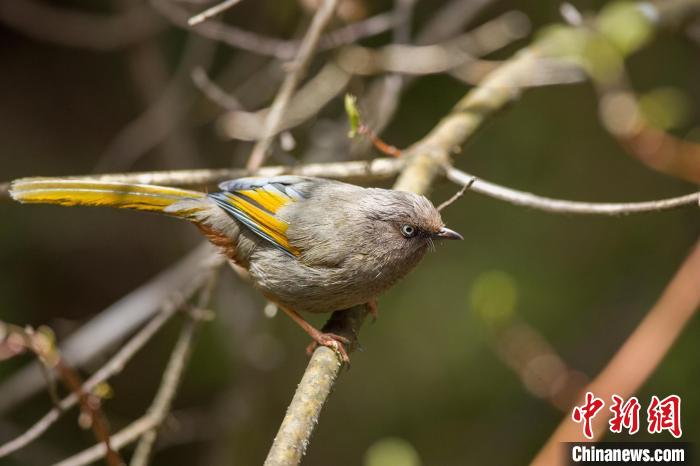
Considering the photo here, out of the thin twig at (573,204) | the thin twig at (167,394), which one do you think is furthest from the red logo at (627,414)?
the thin twig at (167,394)

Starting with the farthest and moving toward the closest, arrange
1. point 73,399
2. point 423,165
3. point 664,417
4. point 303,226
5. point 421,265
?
point 421,265 < point 664,417 < point 423,165 < point 303,226 < point 73,399

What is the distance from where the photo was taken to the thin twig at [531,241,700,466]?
9.65ft

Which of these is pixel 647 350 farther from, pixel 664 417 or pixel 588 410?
pixel 664 417

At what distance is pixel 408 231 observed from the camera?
405 centimetres

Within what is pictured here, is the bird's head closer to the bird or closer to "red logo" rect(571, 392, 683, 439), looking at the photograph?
the bird

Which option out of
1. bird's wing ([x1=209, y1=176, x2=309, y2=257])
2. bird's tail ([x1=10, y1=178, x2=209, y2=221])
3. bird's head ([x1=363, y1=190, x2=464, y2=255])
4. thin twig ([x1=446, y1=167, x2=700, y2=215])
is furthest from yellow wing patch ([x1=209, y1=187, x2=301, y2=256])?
thin twig ([x1=446, y1=167, x2=700, y2=215])

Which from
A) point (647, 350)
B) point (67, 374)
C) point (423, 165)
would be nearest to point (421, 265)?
point (423, 165)

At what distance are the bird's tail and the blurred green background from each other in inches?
93.5

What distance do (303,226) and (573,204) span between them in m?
1.36

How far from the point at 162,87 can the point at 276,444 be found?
445cm

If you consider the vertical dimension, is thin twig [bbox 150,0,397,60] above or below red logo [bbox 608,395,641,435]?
above

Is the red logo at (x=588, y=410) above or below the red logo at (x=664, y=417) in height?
below

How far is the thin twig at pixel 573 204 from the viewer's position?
3096 millimetres

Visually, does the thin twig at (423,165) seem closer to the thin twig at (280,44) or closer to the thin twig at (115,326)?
the thin twig at (280,44)
